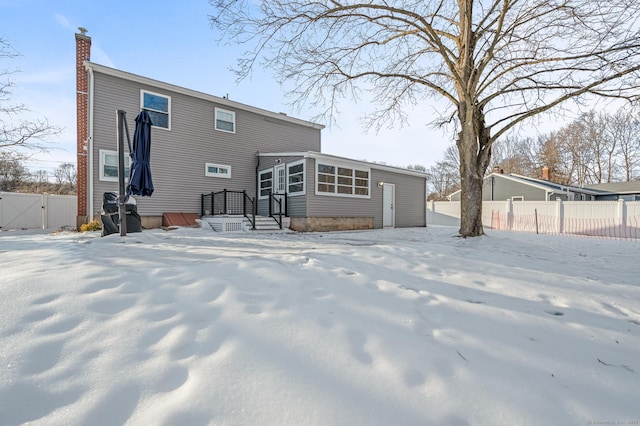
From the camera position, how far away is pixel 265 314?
212 cm

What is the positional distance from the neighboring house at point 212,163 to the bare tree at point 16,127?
107 cm

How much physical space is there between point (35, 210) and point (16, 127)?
6.62 metres

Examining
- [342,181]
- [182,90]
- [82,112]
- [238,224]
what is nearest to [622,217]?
[342,181]

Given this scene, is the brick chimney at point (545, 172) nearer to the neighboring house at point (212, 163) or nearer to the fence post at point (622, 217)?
the fence post at point (622, 217)

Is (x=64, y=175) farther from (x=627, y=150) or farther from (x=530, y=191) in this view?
(x=627, y=150)

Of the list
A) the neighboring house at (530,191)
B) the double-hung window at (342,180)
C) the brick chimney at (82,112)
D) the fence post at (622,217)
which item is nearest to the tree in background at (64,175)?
the brick chimney at (82,112)

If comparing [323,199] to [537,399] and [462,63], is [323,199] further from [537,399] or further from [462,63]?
[537,399]

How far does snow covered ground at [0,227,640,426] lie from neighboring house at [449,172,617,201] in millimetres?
17843

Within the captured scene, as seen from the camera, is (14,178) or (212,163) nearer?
(212,163)

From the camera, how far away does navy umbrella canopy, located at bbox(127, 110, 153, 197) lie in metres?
6.04

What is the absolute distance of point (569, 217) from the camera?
12.6 metres

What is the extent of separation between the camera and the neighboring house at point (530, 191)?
61.4ft

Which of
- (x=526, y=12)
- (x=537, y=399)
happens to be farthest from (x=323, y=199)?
(x=537, y=399)

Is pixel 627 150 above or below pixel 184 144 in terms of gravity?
above
